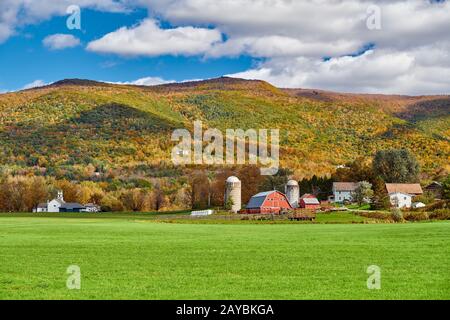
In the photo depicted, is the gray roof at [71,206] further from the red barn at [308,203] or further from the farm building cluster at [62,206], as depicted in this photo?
the red barn at [308,203]

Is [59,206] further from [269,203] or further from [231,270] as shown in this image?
[231,270]

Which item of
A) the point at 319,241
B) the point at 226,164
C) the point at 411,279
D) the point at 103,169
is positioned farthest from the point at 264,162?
the point at 411,279

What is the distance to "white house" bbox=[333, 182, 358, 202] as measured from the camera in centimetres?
11131

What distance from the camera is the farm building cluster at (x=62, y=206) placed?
120m

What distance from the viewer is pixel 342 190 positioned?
113m

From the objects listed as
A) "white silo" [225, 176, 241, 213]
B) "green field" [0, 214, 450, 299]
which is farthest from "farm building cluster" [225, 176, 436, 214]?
"green field" [0, 214, 450, 299]

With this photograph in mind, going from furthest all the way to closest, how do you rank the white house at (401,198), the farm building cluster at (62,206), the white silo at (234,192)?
1. the farm building cluster at (62,206)
2. the white silo at (234,192)
3. the white house at (401,198)

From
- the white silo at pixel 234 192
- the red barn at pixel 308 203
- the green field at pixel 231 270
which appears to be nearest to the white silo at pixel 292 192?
the red barn at pixel 308 203

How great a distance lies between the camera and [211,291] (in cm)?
1694

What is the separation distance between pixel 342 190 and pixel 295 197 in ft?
38.1

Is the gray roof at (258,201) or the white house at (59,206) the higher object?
the gray roof at (258,201)

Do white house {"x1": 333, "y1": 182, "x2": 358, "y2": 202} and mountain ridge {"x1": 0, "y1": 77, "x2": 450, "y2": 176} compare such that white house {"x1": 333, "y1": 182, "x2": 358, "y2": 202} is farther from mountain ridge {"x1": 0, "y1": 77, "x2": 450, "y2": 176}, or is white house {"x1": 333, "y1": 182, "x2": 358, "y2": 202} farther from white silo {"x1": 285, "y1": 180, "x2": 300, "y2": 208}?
mountain ridge {"x1": 0, "y1": 77, "x2": 450, "y2": 176}

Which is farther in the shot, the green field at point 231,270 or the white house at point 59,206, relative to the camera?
the white house at point 59,206

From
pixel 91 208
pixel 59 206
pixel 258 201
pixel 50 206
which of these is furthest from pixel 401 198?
pixel 50 206
